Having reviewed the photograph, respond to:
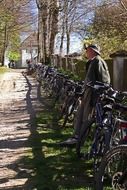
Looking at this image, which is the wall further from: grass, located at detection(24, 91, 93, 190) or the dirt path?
grass, located at detection(24, 91, 93, 190)

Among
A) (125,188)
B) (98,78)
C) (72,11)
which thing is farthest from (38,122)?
(72,11)

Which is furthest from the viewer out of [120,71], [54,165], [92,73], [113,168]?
[120,71]

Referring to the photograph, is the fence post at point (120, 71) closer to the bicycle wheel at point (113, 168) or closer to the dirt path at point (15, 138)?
the dirt path at point (15, 138)

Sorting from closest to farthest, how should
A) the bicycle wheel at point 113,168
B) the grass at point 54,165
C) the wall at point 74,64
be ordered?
the bicycle wheel at point 113,168 → the grass at point 54,165 → the wall at point 74,64

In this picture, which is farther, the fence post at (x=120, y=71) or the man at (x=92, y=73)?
the fence post at (x=120, y=71)

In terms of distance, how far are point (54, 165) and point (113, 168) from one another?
2.39 metres

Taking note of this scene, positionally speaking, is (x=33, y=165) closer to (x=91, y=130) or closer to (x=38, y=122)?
(x=91, y=130)

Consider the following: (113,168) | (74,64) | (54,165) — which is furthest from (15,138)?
(74,64)

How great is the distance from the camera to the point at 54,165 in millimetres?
7766

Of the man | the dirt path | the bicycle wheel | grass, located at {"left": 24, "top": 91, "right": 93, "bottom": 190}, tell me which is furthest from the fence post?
the bicycle wheel

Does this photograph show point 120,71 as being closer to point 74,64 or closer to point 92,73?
point 92,73

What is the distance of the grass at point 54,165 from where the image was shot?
6741 mm

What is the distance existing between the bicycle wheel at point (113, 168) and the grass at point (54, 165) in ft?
3.34

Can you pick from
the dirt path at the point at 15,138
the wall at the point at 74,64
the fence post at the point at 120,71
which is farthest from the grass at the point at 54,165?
the wall at the point at 74,64
